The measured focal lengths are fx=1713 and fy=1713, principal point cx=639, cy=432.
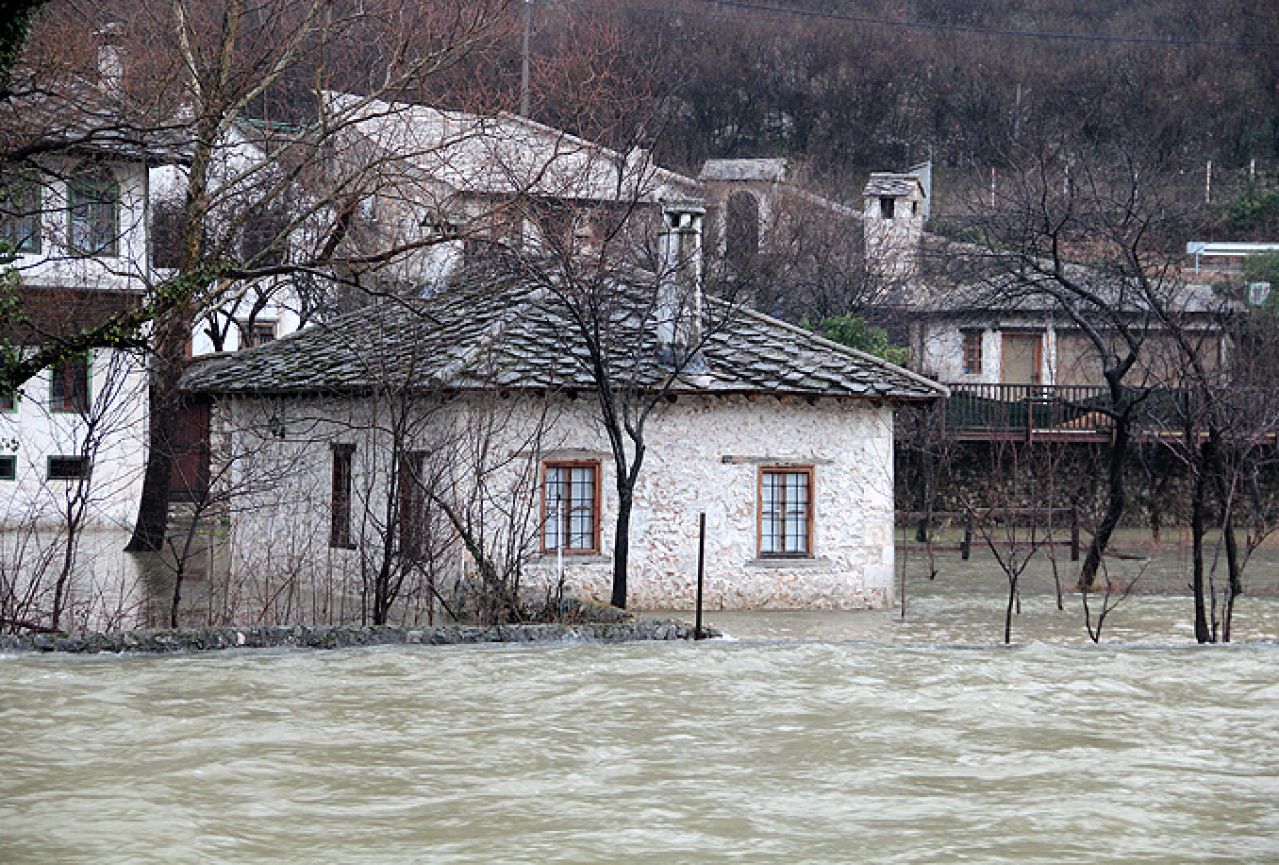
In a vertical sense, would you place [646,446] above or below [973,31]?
below

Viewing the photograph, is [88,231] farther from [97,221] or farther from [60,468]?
[60,468]

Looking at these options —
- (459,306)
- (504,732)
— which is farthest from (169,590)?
(504,732)

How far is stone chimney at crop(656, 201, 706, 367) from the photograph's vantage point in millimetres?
22203

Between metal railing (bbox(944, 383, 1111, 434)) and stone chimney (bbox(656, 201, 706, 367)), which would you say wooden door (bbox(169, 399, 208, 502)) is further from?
metal railing (bbox(944, 383, 1111, 434))

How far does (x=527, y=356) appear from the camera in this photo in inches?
852

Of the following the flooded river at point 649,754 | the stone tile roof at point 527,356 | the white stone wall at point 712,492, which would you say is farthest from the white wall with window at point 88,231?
the flooded river at point 649,754

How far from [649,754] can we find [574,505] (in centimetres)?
980

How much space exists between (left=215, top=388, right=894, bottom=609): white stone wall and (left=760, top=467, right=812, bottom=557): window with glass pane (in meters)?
0.15

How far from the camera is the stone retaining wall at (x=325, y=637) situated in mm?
13820

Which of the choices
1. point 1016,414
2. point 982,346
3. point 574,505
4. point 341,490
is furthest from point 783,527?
point 982,346

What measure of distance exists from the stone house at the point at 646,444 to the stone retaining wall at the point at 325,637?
19.0ft

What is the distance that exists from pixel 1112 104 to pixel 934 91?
6.96 m

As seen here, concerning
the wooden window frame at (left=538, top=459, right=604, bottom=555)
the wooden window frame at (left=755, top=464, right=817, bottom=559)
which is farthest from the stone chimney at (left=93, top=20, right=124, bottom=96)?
the wooden window frame at (left=755, top=464, right=817, bottom=559)

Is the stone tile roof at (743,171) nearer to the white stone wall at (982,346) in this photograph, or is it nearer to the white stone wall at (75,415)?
the white stone wall at (982,346)
